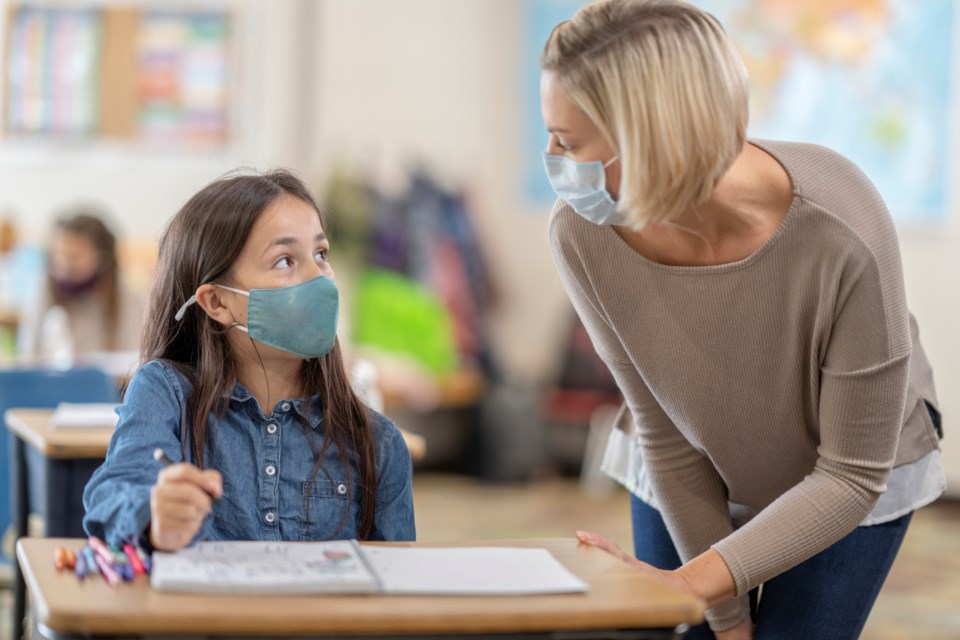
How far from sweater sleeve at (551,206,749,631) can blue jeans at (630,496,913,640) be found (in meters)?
0.05

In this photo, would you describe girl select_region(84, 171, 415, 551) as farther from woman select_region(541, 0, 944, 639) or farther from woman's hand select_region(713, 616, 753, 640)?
woman's hand select_region(713, 616, 753, 640)

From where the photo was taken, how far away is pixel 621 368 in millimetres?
1612

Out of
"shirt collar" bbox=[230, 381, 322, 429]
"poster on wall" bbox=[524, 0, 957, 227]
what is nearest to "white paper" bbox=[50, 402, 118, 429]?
"shirt collar" bbox=[230, 381, 322, 429]

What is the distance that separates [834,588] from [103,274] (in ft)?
10.7

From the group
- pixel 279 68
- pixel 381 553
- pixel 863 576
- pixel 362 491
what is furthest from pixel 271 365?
pixel 279 68

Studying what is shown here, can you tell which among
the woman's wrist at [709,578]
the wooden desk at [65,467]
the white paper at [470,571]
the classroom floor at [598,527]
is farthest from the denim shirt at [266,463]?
the classroom floor at [598,527]

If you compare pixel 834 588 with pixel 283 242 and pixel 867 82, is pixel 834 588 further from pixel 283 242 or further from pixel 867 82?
pixel 867 82

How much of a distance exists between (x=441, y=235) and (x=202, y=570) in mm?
4746

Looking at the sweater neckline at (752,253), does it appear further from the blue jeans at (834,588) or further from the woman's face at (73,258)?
the woman's face at (73,258)

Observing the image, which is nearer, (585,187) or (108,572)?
(108,572)

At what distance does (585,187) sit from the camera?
4.60 ft

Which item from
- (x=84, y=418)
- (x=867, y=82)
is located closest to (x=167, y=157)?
(x=867, y=82)

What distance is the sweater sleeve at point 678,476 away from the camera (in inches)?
63.9

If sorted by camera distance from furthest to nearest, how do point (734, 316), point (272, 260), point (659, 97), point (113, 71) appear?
point (113, 71)
point (272, 260)
point (734, 316)
point (659, 97)
